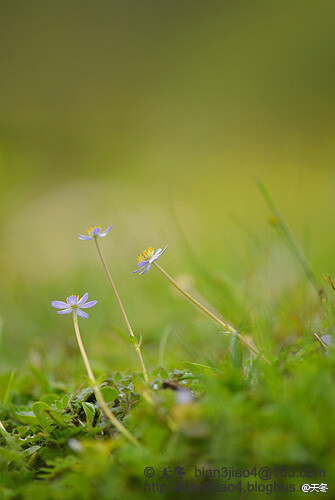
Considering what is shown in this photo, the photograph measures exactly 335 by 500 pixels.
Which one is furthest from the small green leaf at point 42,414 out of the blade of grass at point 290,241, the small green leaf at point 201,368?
the blade of grass at point 290,241

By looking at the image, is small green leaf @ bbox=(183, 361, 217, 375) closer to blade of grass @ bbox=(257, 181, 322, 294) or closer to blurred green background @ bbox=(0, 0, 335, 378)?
blurred green background @ bbox=(0, 0, 335, 378)

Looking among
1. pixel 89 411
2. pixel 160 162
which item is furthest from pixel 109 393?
pixel 160 162

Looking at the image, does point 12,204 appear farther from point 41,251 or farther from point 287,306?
point 287,306

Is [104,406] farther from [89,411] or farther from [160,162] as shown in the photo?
[160,162]

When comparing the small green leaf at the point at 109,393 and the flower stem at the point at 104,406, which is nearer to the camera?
the flower stem at the point at 104,406

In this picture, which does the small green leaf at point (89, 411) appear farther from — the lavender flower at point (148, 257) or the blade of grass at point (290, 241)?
the blade of grass at point (290, 241)

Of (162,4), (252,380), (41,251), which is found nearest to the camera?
(252,380)

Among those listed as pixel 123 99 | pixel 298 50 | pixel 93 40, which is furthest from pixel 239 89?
pixel 93 40

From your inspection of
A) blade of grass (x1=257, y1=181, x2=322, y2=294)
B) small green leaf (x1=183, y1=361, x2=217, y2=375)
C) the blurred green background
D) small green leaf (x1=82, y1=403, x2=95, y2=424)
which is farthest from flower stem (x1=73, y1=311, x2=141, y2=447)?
blade of grass (x1=257, y1=181, x2=322, y2=294)
